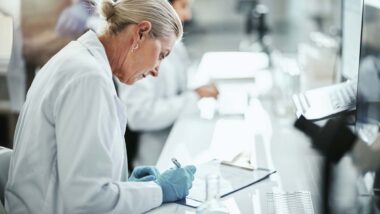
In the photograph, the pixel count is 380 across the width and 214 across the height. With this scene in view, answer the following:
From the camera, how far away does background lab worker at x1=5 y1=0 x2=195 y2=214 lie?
50.1 inches

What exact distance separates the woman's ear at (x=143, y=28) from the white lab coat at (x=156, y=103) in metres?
1.09

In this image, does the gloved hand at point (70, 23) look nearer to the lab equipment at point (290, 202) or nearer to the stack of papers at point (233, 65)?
the stack of papers at point (233, 65)

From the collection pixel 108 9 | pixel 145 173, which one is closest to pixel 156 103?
pixel 145 173

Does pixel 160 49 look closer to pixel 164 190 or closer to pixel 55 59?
pixel 55 59

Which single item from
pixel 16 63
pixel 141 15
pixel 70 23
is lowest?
pixel 16 63

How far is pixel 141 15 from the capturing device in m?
1.43

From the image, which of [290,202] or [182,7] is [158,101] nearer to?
[182,7]

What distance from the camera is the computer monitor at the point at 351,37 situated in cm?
194

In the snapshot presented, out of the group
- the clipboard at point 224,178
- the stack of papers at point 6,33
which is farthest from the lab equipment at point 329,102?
the stack of papers at point 6,33

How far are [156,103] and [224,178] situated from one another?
1.00 meters

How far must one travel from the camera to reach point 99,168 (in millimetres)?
1282

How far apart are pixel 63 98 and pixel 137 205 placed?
34 cm

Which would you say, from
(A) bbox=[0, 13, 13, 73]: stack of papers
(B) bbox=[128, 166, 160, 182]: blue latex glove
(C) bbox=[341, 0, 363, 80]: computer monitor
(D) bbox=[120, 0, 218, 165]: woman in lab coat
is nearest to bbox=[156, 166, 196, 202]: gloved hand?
(B) bbox=[128, 166, 160, 182]: blue latex glove

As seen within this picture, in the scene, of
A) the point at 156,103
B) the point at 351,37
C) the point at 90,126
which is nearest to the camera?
the point at 90,126
